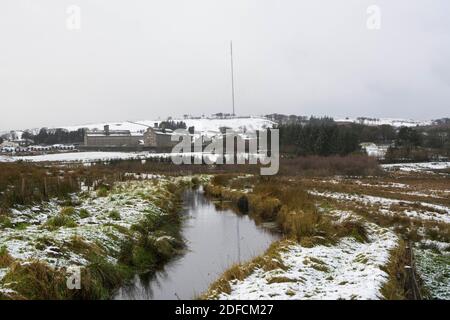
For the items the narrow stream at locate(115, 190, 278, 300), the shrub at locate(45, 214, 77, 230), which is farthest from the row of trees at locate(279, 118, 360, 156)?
the shrub at locate(45, 214, 77, 230)

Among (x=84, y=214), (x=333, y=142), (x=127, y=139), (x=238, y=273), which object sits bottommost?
(x=127, y=139)

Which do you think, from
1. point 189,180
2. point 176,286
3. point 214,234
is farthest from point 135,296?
point 189,180

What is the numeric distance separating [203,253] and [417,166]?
7360cm

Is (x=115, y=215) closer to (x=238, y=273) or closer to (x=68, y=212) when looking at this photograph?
(x=68, y=212)

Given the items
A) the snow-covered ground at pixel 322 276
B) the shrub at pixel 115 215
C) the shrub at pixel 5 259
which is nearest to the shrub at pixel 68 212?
the shrub at pixel 115 215

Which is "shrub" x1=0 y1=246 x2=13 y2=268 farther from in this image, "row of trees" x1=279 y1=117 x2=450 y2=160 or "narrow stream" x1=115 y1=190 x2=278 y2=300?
"row of trees" x1=279 y1=117 x2=450 y2=160

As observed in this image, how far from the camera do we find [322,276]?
9.98m

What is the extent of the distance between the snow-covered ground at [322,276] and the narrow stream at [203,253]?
1975mm

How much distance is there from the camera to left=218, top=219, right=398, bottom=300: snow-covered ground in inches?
322

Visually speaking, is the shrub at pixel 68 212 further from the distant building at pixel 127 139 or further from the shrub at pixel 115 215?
the distant building at pixel 127 139

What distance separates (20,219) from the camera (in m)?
15.1

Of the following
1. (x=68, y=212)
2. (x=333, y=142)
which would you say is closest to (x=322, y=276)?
(x=68, y=212)
